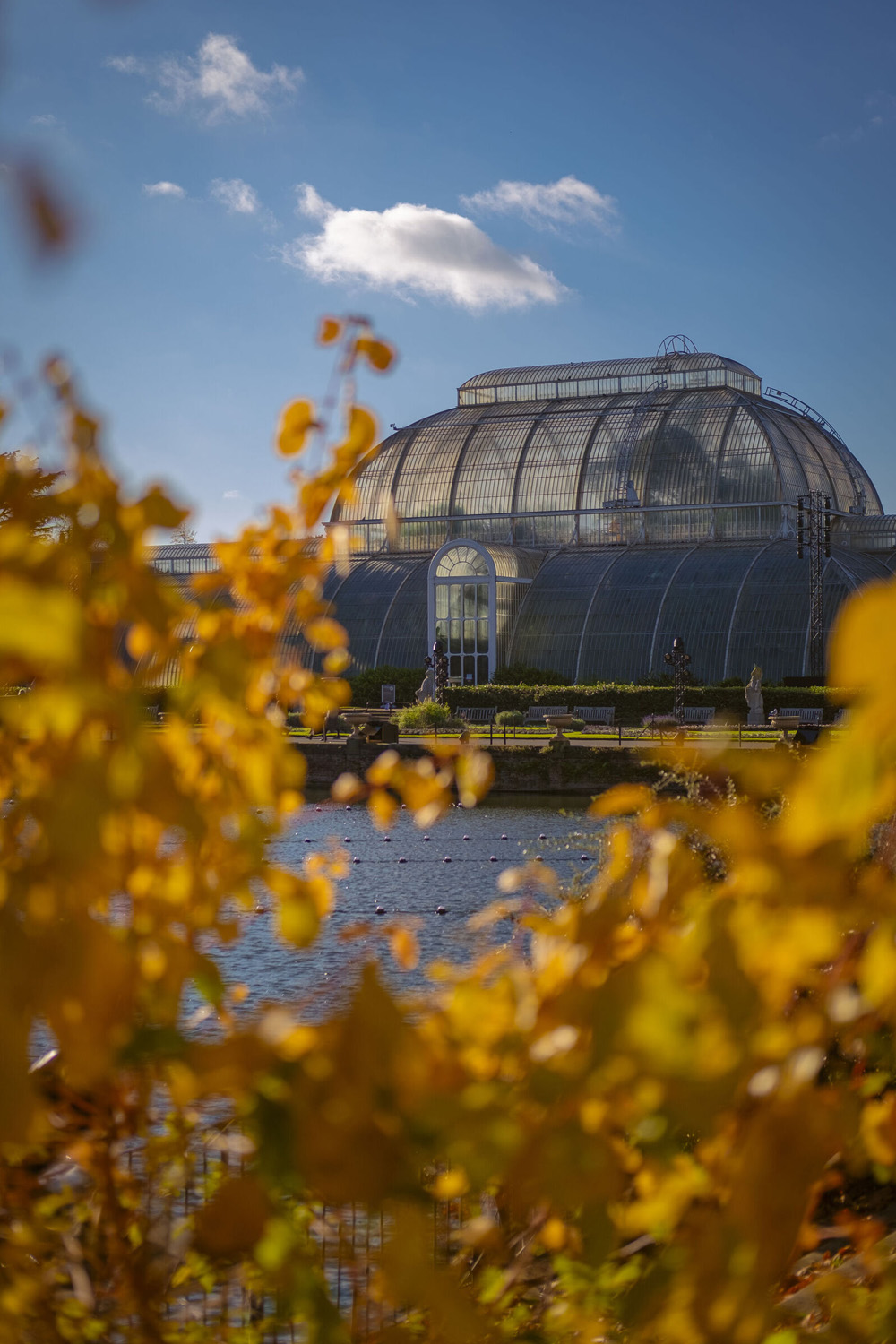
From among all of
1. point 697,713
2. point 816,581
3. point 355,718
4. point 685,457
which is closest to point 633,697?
point 697,713

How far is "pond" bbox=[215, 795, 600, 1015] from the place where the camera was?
11.2m

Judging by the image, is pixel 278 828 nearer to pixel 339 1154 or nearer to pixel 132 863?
pixel 132 863

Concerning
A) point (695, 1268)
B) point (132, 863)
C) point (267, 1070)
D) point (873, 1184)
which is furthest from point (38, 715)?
point (873, 1184)

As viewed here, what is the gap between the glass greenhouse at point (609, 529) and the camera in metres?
43.7

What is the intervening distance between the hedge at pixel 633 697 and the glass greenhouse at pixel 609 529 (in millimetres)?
4504

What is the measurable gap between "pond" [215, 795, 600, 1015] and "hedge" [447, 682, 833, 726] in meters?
12.4

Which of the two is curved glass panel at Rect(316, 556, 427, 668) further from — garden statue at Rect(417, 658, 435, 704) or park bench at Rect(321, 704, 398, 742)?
park bench at Rect(321, 704, 398, 742)

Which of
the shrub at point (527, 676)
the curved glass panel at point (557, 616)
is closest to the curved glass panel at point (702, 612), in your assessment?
the curved glass panel at point (557, 616)

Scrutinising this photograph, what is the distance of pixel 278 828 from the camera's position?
Answer: 2090 mm

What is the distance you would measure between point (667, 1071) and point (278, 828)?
1.17 meters

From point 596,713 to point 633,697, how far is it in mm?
1208

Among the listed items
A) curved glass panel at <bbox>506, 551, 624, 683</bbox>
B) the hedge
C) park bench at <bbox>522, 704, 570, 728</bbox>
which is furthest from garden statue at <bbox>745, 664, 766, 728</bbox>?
curved glass panel at <bbox>506, 551, 624, 683</bbox>

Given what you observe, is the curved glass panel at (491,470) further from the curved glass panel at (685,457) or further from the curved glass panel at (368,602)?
the curved glass panel at (685,457)

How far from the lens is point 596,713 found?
1500 inches
